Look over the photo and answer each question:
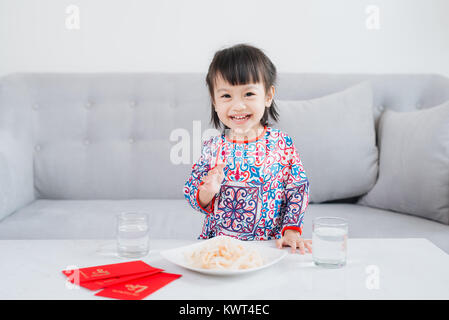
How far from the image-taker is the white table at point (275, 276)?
0.78 metres

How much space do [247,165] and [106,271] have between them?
1.92 ft

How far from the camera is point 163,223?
1.75 meters

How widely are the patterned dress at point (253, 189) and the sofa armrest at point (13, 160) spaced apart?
0.94 metres

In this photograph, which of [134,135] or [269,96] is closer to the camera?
[269,96]

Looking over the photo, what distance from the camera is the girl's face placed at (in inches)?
49.5

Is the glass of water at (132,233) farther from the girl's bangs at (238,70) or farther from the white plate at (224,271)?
the girl's bangs at (238,70)

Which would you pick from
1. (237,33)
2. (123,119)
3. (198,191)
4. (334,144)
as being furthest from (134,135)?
(198,191)

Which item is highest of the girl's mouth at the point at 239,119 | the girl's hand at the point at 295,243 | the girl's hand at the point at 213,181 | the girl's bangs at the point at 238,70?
the girl's bangs at the point at 238,70

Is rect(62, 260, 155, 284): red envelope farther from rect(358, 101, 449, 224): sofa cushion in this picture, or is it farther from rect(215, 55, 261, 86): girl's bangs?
rect(358, 101, 449, 224): sofa cushion

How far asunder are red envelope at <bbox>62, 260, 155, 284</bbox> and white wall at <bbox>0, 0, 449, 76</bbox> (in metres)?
1.70

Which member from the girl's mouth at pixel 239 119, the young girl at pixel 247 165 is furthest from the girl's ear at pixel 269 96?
the girl's mouth at pixel 239 119

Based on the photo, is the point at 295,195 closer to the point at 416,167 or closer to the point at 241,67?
the point at 241,67
